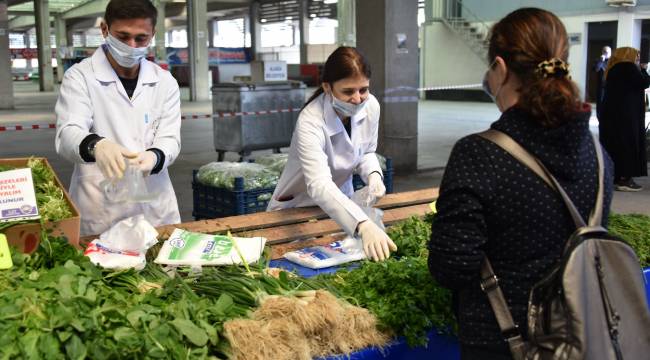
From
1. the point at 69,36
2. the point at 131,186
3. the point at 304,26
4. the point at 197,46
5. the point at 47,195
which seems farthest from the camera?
the point at 69,36

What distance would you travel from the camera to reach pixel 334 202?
9.76 feet

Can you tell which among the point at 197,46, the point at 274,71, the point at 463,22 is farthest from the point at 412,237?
the point at 197,46

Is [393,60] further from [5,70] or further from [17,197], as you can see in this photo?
[5,70]

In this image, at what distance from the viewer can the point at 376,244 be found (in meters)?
2.74

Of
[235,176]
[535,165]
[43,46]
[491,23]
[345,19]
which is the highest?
[345,19]

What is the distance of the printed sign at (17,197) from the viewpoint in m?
2.37

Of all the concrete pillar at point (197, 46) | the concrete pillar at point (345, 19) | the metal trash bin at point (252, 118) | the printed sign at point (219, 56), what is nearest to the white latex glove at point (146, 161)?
the metal trash bin at point (252, 118)

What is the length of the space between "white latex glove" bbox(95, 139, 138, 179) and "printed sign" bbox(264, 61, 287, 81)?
340 inches

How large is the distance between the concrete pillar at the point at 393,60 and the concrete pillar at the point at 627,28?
44.4 feet

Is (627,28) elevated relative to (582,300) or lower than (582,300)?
elevated

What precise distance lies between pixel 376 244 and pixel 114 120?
1.31 meters

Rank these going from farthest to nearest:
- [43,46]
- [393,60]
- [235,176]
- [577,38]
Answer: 1. [43,46]
2. [577,38]
3. [393,60]
4. [235,176]

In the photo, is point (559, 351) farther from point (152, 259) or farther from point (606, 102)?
point (606, 102)

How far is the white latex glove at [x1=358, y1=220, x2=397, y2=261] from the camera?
2.72 m
